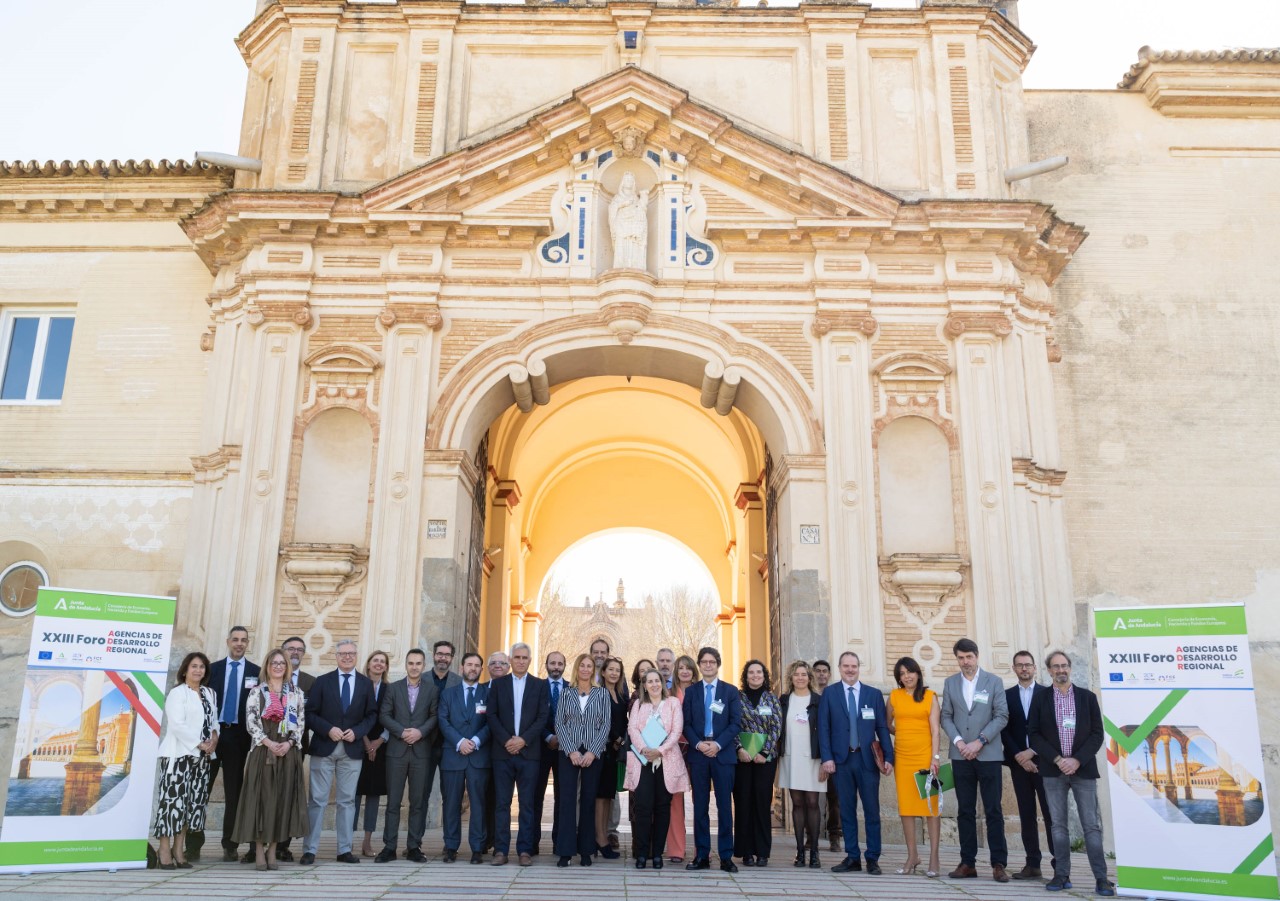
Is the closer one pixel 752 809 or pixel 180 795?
pixel 180 795

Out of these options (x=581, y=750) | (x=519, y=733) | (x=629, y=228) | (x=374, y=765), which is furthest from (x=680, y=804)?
(x=629, y=228)

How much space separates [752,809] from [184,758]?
182 inches

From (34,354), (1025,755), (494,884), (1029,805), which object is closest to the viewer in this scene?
(494,884)

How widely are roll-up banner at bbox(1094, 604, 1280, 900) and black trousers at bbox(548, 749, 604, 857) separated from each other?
3962mm

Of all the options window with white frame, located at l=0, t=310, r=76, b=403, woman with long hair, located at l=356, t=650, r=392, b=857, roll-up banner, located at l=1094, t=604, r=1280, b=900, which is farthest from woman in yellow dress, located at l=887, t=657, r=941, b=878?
window with white frame, located at l=0, t=310, r=76, b=403

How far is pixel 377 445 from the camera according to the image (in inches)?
548

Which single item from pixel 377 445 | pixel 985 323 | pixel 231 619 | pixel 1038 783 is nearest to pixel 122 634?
pixel 231 619

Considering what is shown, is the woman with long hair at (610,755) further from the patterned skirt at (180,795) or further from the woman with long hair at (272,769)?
the patterned skirt at (180,795)

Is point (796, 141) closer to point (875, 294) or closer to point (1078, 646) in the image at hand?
point (875, 294)

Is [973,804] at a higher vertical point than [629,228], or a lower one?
lower

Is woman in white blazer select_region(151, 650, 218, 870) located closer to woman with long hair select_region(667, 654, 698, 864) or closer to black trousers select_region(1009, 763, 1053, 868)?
woman with long hair select_region(667, 654, 698, 864)

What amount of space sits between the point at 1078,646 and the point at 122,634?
10.5 m

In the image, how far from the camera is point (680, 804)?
380 inches

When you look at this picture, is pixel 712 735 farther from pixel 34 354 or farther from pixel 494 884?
pixel 34 354
